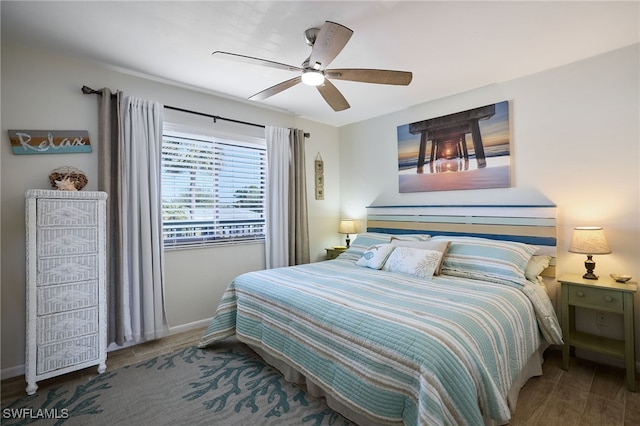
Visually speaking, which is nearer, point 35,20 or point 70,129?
point 35,20

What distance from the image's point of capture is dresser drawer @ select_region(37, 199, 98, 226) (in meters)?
2.10

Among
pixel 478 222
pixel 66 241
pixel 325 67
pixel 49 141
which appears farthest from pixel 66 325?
pixel 478 222

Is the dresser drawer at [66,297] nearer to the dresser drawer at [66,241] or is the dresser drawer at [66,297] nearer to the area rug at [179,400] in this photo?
the dresser drawer at [66,241]

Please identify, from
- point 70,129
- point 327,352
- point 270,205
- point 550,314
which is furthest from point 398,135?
point 70,129

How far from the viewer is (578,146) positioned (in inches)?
101

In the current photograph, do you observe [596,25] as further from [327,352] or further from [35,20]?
[35,20]

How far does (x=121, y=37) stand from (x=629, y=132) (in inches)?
155

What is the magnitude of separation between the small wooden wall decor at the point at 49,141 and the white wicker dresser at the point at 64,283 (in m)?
0.54

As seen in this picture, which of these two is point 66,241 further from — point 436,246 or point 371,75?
point 436,246

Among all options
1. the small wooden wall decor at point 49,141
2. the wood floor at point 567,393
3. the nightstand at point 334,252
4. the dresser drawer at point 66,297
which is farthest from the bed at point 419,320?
the small wooden wall decor at point 49,141

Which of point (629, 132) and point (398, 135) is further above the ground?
point (398, 135)

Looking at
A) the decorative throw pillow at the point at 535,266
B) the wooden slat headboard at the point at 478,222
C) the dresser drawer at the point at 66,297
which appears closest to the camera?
the dresser drawer at the point at 66,297

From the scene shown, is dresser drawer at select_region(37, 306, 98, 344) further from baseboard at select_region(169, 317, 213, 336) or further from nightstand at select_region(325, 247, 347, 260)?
nightstand at select_region(325, 247, 347, 260)

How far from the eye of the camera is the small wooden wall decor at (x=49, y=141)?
2301 millimetres
